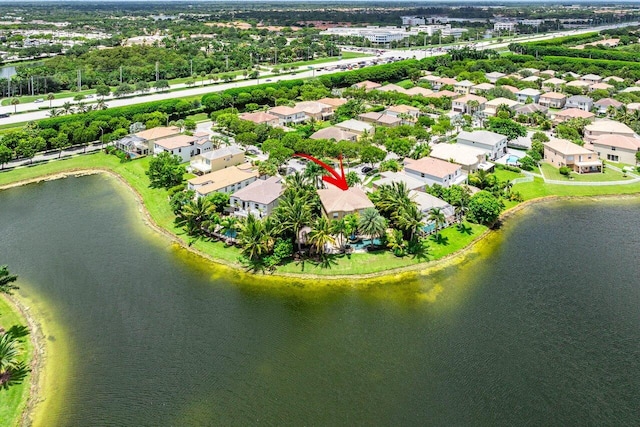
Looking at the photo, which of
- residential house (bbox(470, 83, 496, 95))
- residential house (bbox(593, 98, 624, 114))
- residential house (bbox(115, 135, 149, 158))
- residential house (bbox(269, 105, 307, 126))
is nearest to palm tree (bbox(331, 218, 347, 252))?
residential house (bbox(115, 135, 149, 158))

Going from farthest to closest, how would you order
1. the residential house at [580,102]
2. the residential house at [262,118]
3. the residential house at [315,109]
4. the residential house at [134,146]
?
the residential house at [580,102] < the residential house at [315,109] < the residential house at [262,118] < the residential house at [134,146]

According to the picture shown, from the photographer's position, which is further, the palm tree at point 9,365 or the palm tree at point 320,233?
the palm tree at point 320,233

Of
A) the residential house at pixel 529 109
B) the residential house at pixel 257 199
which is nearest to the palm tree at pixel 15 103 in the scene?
the residential house at pixel 257 199

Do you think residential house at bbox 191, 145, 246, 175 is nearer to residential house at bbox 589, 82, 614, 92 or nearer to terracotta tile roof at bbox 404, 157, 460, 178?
terracotta tile roof at bbox 404, 157, 460, 178

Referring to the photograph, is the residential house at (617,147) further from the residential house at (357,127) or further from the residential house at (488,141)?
the residential house at (357,127)

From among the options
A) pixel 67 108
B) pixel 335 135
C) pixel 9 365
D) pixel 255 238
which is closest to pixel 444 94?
pixel 335 135
